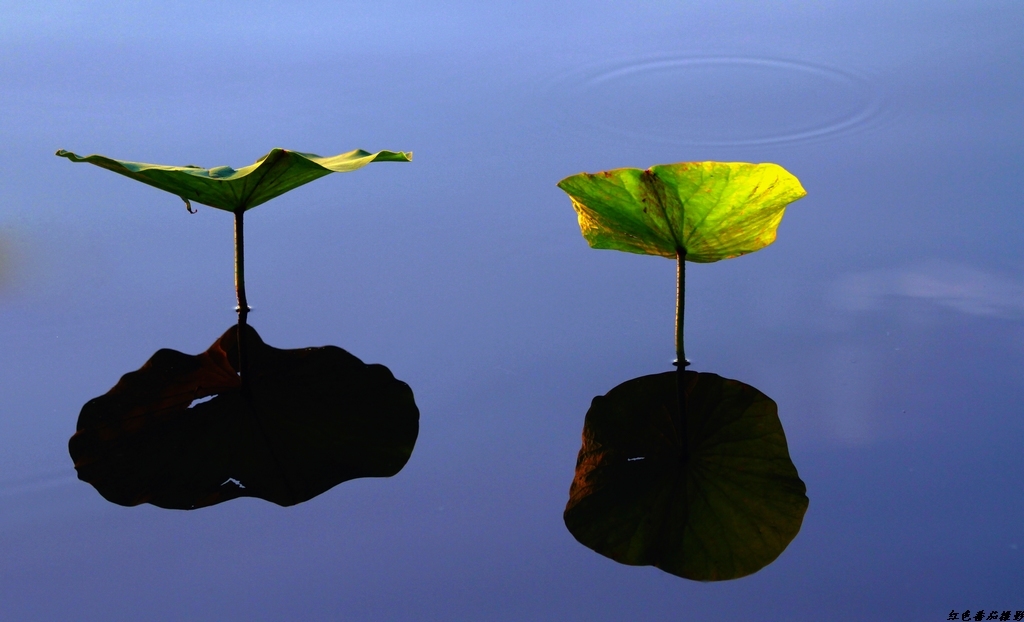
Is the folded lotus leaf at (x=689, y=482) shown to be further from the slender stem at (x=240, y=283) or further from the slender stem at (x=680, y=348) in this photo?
the slender stem at (x=240, y=283)

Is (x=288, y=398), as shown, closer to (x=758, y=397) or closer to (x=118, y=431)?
(x=118, y=431)

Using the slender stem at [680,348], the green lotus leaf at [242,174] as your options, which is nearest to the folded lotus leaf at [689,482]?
the slender stem at [680,348]

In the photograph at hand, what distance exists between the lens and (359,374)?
1.64m

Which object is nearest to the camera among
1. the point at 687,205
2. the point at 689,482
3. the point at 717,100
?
the point at 689,482

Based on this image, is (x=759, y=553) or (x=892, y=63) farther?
(x=892, y=63)

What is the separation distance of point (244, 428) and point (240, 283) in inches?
15.1

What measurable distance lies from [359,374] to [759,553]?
709 millimetres

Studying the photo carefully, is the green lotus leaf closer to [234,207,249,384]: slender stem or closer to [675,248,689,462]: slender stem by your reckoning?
[234,207,249,384]: slender stem

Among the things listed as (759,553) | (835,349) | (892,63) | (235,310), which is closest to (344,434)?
(235,310)

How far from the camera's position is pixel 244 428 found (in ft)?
4.90

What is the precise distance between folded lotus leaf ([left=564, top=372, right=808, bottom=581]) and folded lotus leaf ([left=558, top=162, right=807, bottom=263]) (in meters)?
0.22

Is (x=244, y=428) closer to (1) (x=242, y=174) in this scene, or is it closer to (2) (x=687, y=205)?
(1) (x=242, y=174)

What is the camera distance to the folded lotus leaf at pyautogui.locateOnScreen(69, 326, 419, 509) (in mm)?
1397

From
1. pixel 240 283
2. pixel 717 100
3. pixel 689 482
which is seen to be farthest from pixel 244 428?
pixel 717 100
